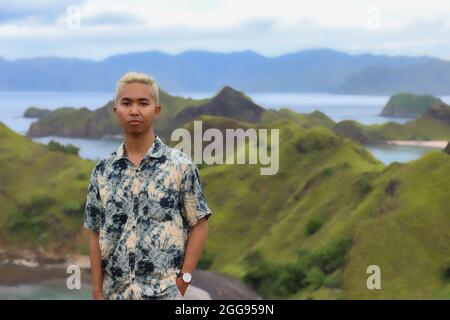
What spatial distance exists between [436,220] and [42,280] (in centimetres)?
5767

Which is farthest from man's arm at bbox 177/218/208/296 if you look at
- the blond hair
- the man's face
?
the blond hair

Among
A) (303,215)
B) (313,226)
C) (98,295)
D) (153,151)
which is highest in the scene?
(303,215)

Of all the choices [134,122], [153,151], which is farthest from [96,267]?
[134,122]

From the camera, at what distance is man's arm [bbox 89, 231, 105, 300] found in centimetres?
654

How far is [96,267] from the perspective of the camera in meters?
6.62

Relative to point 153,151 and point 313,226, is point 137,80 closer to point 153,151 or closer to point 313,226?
point 153,151

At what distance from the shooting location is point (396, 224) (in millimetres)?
79188

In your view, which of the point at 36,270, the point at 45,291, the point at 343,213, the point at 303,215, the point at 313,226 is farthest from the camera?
the point at 36,270

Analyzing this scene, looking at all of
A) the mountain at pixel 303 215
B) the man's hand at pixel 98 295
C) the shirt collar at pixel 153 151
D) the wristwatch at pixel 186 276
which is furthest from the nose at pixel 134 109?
the mountain at pixel 303 215

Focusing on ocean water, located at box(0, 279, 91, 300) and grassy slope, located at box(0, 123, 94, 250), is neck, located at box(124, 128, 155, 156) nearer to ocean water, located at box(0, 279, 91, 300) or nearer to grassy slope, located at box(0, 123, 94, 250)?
ocean water, located at box(0, 279, 91, 300)

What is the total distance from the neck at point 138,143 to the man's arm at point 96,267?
2.71 feet

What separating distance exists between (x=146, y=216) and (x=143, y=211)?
2.1 inches

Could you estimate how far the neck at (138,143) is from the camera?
6.61 metres

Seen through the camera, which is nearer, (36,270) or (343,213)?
(343,213)
